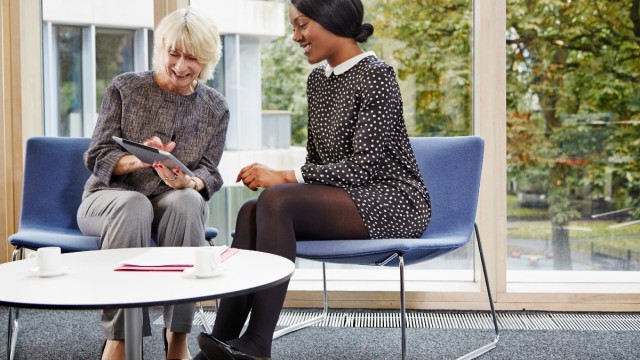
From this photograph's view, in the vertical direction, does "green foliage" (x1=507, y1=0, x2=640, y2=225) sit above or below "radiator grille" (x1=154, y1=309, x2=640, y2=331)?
above

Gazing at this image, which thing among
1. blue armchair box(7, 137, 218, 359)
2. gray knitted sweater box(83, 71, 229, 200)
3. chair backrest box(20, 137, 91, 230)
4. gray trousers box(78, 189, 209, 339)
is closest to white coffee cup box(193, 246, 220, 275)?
gray trousers box(78, 189, 209, 339)

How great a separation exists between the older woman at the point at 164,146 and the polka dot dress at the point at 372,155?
407 mm

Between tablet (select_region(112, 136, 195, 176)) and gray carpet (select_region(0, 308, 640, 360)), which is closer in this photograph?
tablet (select_region(112, 136, 195, 176))

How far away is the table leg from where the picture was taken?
156 centimetres

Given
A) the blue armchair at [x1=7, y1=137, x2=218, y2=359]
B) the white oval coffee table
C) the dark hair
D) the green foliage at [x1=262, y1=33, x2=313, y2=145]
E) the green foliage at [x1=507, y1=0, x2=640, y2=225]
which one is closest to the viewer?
the white oval coffee table

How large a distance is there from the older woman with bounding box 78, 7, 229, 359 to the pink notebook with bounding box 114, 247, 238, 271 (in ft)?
1.68

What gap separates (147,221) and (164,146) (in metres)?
0.32

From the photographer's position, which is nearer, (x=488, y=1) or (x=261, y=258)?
(x=261, y=258)

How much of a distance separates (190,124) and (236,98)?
28.4 inches

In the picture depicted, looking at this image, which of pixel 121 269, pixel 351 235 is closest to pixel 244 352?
pixel 121 269

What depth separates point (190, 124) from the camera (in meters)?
2.48

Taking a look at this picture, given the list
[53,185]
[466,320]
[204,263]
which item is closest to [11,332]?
[53,185]

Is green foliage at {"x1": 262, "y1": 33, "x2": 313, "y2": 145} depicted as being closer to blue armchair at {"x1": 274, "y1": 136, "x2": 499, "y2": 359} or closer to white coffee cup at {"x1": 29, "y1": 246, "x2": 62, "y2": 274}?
blue armchair at {"x1": 274, "y1": 136, "x2": 499, "y2": 359}

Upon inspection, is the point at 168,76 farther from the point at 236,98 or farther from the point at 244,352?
the point at 244,352
